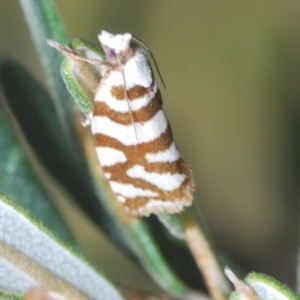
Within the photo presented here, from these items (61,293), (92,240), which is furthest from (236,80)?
(61,293)

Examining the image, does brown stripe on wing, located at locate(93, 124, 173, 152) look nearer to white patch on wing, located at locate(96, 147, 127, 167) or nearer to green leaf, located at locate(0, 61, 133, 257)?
white patch on wing, located at locate(96, 147, 127, 167)

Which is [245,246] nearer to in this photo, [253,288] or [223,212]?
[223,212]

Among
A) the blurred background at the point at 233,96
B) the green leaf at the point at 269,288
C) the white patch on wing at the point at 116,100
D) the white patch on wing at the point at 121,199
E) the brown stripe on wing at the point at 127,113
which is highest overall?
the white patch on wing at the point at 116,100

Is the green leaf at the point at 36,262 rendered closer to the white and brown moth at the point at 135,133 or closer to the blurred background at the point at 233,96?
the white and brown moth at the point at 135,133

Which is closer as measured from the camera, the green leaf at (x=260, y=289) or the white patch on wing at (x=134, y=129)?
the green leaf at (x=260, y=289)

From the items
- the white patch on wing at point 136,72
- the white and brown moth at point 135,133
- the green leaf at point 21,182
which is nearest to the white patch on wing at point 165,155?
the white and brown moth at point 135,133

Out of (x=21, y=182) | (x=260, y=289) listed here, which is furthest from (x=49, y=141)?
(x=260, y=289)

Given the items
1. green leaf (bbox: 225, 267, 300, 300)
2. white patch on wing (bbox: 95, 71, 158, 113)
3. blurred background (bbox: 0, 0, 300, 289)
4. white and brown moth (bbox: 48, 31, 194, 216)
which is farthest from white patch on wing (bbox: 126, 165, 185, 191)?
blurred background (bbox: 0, 0, 300, 289)
